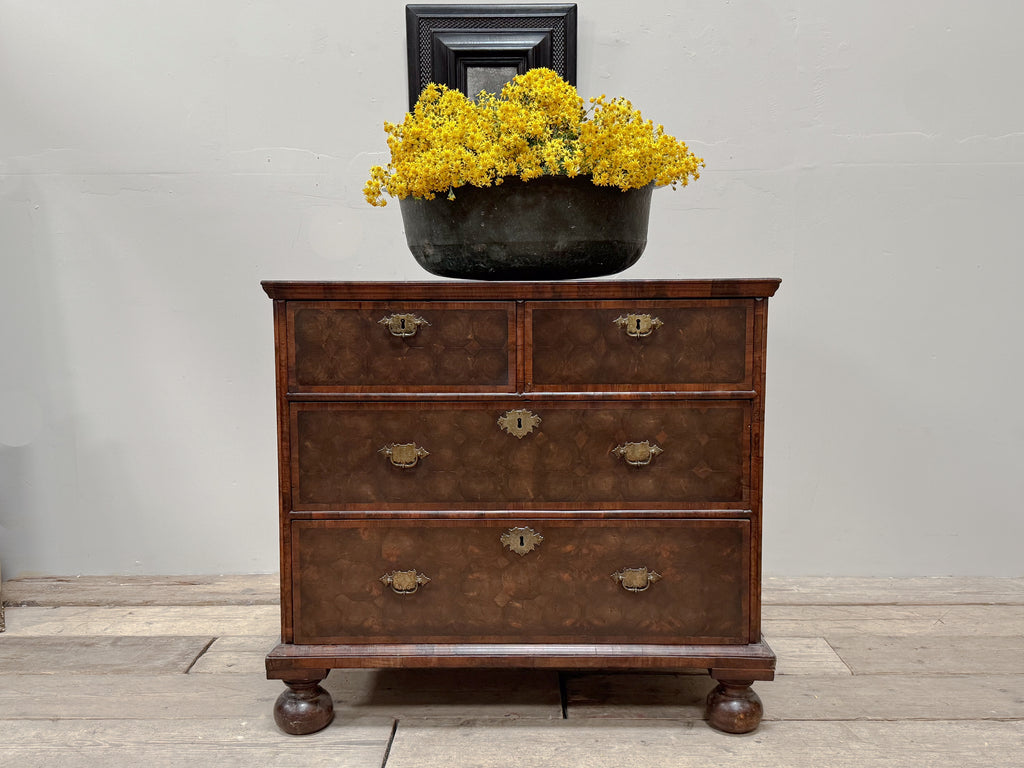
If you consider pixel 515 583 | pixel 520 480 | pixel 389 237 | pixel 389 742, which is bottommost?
pixel 389 742

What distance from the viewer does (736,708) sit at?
4.97ft

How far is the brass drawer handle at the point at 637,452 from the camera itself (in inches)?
58.7

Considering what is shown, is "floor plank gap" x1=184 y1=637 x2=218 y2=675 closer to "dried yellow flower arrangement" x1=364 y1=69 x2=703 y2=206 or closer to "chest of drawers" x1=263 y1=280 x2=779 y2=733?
"chest of drawers" x1=263 y1=280 x2=779 y2=733

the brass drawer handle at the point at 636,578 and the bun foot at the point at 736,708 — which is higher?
the brass drawer handle at the point at 636,578

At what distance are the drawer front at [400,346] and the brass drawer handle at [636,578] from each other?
1.33 feet

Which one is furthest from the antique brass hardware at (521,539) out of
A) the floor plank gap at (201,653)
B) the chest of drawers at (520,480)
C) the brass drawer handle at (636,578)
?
the floor plank gap at (201,653)

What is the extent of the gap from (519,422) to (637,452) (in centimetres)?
23

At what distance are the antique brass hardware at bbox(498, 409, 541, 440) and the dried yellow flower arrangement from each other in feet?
1.37

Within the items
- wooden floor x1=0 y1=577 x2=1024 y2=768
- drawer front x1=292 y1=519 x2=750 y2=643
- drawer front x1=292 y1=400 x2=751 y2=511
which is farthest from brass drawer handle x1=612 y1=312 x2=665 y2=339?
wooden floor x1=0 y1=577 x2=1024 y2=768

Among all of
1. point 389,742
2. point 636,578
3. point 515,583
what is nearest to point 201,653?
point 389,742

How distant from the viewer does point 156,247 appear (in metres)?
2.29

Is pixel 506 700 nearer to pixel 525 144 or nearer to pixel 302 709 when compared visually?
pixel 302 709

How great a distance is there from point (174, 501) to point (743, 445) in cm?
169

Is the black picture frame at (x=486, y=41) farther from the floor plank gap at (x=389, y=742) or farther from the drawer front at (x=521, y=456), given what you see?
the floor plank gap at (x=389, y=742)
